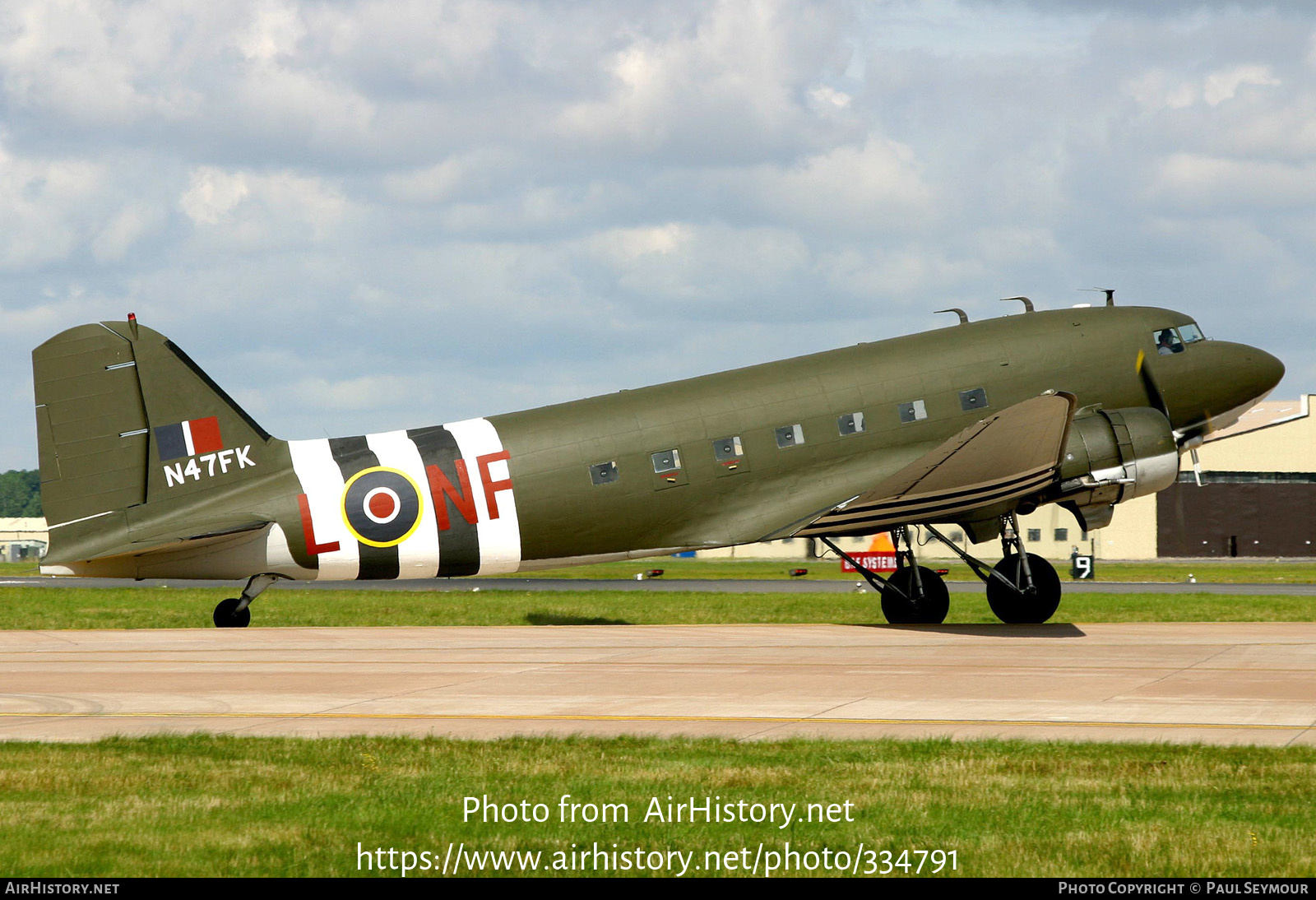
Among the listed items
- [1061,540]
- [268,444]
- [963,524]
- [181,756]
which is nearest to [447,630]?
[268,444]

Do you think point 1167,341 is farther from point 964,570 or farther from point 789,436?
point 964,570

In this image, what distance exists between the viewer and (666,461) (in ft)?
90.7

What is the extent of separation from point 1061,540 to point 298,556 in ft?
245

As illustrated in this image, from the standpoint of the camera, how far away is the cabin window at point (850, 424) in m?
28.1

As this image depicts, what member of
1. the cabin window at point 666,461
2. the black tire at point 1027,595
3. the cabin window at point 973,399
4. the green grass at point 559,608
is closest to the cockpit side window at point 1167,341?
the cabin window at point 973,399

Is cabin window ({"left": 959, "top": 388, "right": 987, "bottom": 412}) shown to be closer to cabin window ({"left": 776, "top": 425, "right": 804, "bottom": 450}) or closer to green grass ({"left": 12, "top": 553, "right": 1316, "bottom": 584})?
cabin window ({"left": 776, "top": 425, "right": 804, "bottom": 450})

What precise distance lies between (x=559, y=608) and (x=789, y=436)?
17.6 m

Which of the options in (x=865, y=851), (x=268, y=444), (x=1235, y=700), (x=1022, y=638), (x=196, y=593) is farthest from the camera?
(x=196, y=593)

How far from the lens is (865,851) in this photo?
10.2m

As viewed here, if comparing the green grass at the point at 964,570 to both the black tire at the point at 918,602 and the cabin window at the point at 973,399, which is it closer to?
the black tire at the point at 918,602

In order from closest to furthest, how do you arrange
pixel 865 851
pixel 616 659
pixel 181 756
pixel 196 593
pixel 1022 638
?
pixel 865 851, pixel 181 756, pixel 616 659, pixel 1022 638, pixel 196 593

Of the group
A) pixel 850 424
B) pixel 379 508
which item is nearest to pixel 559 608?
pixel 379 508

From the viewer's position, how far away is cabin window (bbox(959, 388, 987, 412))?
92.9 ft

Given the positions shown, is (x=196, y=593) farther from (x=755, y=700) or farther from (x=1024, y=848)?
(x=1024, y=848)
